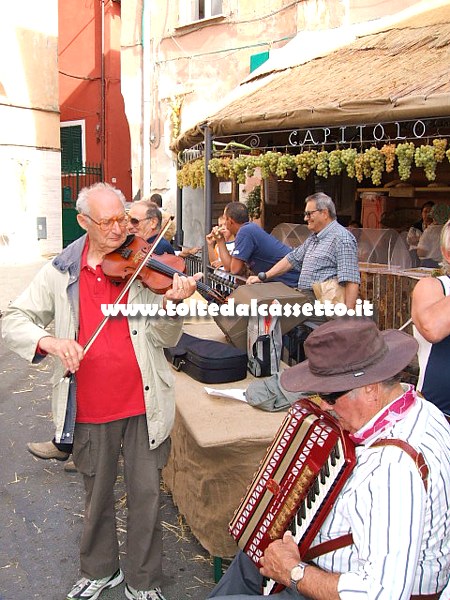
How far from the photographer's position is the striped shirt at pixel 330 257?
209 inches

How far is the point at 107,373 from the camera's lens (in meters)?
2.90

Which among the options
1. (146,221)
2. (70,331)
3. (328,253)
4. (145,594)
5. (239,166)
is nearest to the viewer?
(70,331)

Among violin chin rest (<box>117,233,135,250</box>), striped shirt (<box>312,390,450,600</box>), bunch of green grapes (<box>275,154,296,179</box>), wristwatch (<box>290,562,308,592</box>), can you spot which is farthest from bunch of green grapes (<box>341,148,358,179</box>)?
wristwatch (<box>290,562,308,592</box>)

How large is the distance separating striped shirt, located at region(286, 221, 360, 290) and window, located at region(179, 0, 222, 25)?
387 inches

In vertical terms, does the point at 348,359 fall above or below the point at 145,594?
above

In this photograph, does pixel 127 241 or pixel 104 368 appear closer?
pixel 104 368

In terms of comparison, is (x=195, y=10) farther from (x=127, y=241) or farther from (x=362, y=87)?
(x=127, y=241)

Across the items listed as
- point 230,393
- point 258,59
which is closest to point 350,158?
point 230,393

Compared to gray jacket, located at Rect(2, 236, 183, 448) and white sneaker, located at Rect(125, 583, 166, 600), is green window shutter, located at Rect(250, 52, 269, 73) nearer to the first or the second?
gray jacket, located at Rect(2, 236, 183, 448)

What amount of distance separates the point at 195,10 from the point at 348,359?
45.1 ft

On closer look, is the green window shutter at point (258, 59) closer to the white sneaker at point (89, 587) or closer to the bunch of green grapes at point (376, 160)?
the bunch of green grapes at point (376, 160)

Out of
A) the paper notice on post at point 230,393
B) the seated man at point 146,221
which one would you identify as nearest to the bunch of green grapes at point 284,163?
the seated man at point 146,221

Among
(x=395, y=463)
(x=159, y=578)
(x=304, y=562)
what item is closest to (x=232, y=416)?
(x=159, y=578)

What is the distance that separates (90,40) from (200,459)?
18.1 m
